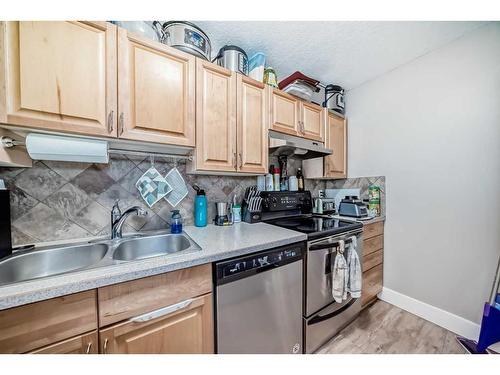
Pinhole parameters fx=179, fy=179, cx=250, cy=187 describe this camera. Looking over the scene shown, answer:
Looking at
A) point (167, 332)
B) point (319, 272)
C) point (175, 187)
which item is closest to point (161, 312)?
point (167, 332)

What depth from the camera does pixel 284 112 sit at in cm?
163

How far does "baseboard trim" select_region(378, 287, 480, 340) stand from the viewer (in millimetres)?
1378

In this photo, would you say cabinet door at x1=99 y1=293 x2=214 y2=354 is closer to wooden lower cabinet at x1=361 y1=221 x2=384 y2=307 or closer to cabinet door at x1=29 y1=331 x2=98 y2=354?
cabinet door at x1=29 y1=331 x2=98 y2=354

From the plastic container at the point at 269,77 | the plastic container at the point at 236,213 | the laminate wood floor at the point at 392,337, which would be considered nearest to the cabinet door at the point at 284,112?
the plastic container at the point at 269,77

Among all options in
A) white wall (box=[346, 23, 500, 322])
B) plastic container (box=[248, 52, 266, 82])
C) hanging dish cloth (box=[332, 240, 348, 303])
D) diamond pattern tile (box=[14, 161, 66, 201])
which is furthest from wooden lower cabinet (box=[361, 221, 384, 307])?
diamond pattern tile (box=[14, 161, 66, 201])

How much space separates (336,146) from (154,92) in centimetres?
187

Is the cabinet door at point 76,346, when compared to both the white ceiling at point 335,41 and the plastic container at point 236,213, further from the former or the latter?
the white ceiling at point 335,41

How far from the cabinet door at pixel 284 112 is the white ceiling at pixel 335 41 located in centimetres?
35

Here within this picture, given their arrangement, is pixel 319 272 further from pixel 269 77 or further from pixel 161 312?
pixel 269 77

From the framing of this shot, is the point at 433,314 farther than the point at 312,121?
No

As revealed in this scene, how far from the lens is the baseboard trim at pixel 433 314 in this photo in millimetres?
1378
